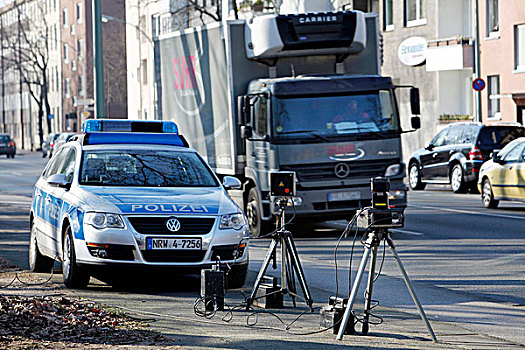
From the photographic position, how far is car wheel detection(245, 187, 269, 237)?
1742 centimetres

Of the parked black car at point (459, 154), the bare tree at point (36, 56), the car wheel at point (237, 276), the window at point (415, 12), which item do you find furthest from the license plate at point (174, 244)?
the bare tree at point (36, 56)

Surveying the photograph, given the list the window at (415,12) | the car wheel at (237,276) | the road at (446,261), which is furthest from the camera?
the window at (415,12)

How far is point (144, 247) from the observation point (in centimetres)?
1014

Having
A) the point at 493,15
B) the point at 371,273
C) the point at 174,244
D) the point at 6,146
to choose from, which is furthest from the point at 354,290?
the point at 6,146

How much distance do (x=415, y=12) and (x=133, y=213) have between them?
38322 millimetres

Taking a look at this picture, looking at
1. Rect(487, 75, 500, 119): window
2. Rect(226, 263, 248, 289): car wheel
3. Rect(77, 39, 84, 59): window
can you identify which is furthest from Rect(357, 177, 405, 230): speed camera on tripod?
Rect(77, 39, 84, 59): window

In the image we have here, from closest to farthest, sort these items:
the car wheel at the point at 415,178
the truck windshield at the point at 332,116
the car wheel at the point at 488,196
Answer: the truck windshield at the point at 332,116 → the car wheel at the point at 488,196 → the car wheel at the point at 415,178

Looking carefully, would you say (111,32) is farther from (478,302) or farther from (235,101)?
(478,302)

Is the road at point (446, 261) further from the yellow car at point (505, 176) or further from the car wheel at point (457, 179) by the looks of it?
the car wheel at point (457, 179)

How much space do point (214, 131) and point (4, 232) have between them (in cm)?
403

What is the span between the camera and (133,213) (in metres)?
10.2

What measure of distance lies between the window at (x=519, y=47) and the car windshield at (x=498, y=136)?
43.1 ft

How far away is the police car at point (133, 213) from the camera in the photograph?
10.2 metres

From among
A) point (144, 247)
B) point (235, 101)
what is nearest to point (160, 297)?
point (144, 247)
